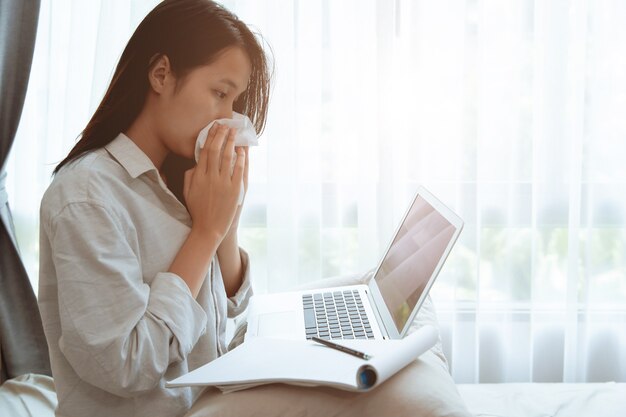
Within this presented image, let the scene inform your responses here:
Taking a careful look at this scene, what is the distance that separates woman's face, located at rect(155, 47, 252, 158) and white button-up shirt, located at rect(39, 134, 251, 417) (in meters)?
0.08

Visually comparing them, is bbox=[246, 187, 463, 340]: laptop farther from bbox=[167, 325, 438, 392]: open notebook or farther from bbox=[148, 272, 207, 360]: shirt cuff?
bbox=[148, 272, 207, 360]: shirt cuff

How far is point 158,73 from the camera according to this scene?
3.68ft

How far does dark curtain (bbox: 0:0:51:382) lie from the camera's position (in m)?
2.08

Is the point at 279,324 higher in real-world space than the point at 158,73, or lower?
lower

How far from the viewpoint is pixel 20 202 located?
234cm

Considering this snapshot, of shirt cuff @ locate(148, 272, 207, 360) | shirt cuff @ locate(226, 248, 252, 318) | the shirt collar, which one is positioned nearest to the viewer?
shirt cuff @ locate(148, 272, 207, 360)

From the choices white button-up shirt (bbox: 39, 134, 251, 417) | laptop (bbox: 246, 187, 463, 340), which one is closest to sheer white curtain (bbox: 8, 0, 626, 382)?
laptop (bbox: 246, 187, 463, 340)

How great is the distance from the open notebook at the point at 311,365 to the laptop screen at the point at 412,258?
0.21 metres

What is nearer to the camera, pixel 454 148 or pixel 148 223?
pixel 148 223

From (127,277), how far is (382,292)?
0.64 metres


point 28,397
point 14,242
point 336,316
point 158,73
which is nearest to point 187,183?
point 158,73

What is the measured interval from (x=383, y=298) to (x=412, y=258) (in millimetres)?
113

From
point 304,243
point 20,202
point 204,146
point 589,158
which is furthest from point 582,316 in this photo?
point 20,202

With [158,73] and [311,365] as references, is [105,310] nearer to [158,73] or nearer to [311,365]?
[311,365]
